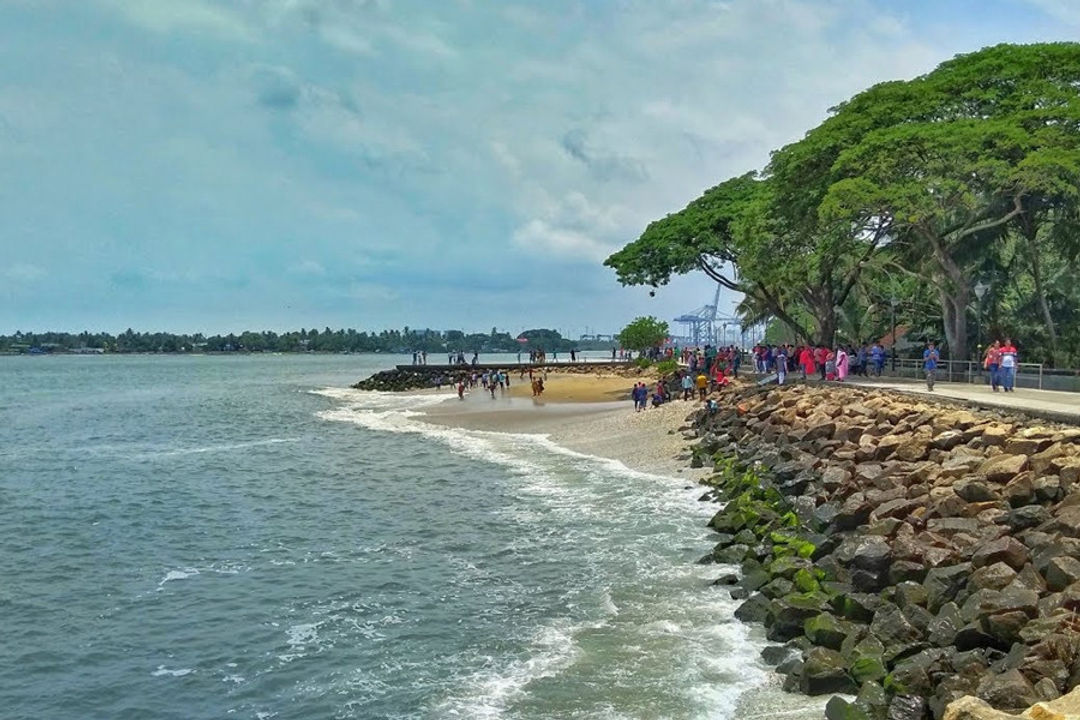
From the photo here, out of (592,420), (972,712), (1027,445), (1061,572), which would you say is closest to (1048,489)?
(1027,445)

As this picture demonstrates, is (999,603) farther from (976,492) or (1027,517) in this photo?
(976,492)

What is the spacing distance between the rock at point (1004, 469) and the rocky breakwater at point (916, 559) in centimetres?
3

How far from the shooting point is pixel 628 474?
79.5ft

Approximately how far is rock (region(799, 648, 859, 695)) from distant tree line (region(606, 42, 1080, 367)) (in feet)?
61.6

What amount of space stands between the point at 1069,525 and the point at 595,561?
707 cm

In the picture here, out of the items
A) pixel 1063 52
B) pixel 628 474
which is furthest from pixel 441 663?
pixel 1063 52

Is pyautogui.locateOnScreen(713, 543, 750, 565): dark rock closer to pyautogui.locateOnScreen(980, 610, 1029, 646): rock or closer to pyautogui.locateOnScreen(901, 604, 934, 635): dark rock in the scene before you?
pyautogui.locateOnScreen(901, 604, 934, 635): dark rock

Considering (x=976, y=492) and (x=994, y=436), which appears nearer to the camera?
(x=976, y=492)

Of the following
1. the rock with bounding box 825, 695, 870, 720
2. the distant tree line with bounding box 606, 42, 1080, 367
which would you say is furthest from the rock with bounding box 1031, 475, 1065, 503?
the distant tree line with bounding box 606, 42, 1080, 367

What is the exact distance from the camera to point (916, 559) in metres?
11.2

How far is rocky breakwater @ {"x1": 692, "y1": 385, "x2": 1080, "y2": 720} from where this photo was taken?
8.49 metres

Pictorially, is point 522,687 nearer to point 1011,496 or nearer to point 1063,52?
point 1011,496

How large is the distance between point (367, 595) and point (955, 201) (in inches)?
820

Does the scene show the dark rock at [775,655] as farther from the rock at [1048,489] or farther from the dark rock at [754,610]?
the rock at [1048,489]
